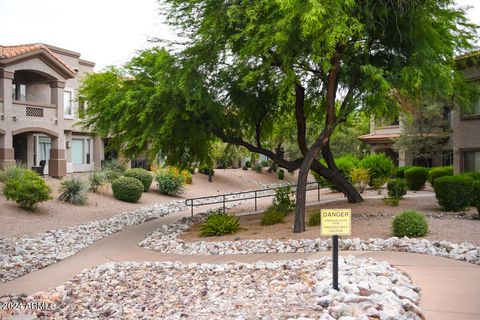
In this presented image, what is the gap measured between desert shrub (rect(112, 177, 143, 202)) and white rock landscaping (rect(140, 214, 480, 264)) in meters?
10.5

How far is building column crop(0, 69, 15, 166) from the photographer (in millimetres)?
24938

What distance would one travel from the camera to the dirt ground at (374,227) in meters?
11.5

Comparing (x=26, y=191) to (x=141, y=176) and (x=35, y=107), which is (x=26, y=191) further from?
(x=35, y=107)

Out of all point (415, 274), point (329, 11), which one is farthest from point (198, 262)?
point (329, 11)

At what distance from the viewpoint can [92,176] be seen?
25375 mm

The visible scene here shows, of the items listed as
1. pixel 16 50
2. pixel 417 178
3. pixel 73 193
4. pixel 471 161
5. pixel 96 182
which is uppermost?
pixel 16 50

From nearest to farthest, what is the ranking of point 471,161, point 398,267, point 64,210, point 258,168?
point 398,267, point 64,210, point 471,161, point 258,168

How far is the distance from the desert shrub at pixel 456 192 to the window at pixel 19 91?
25183mm

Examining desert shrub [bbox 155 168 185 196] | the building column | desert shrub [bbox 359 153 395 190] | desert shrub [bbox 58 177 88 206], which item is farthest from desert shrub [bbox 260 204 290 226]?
the building column

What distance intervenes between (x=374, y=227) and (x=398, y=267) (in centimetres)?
450

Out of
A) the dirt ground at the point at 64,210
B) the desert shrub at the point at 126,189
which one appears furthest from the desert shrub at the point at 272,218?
the desert shrub at the point at 126,189

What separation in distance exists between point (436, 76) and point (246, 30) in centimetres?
569

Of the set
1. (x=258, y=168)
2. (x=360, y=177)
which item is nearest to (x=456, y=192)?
(x=360, y=177)

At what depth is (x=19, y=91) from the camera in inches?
1168
